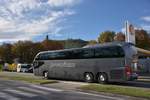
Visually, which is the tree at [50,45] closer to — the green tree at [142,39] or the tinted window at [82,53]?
the green tree at [142,39]

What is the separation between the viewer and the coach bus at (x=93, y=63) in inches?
990

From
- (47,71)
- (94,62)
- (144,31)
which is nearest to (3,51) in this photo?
(144,31)

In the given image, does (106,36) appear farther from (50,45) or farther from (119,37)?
(50,45)

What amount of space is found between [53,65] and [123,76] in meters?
9.89

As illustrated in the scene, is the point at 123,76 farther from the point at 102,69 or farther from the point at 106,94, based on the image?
the point at 106,94

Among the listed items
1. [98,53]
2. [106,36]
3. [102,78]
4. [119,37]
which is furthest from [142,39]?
[102,78]

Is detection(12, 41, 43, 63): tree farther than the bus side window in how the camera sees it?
Yes

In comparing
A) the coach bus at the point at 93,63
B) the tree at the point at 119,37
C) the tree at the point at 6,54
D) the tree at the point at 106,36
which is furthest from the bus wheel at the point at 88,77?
the tree at the point at 6,54

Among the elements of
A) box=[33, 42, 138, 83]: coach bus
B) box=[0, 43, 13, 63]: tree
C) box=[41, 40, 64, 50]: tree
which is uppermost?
box=[41, 40, 64, 50]: tree

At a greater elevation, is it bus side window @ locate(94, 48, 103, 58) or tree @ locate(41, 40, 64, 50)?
tree @ locate(41, 40, 64, 50)

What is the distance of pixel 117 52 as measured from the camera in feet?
83.1

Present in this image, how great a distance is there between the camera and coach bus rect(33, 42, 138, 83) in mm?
25141

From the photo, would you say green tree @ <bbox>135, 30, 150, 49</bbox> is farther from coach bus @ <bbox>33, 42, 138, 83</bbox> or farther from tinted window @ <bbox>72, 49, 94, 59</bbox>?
tinted window @ <bbox>72, 49, 94, 59</bbox>

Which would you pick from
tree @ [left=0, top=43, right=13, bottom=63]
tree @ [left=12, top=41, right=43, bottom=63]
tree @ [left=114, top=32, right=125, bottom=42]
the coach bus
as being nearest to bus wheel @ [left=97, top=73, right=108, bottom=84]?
the coach bus
